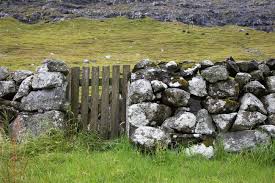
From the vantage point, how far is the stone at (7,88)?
1181 centimetres

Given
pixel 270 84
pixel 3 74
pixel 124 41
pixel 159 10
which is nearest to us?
pixel 270 84

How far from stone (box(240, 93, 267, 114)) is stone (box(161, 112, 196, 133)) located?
1.18m

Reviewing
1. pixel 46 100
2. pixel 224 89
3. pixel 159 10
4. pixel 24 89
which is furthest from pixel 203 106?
pixel 159 10

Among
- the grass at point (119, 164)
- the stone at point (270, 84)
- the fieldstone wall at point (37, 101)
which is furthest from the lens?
the fieldstone wall at point (37, 101)

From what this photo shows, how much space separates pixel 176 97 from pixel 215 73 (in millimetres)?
1088

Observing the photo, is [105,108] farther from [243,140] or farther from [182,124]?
[243,140]

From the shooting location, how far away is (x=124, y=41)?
8925cm

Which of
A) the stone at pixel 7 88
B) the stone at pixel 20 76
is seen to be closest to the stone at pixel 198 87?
the stone at pixel 20 76

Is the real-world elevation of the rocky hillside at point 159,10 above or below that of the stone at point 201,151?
below

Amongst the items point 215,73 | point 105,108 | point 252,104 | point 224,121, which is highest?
point 215,73

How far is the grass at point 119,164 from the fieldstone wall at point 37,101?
827 millimetres

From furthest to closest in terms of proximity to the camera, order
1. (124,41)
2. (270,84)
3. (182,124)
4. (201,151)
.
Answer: (124,41) < (270,84) < (182,124) < (201,151)

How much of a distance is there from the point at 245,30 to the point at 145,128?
99889 millimetres

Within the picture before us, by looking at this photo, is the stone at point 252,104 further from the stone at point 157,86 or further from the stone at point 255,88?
the stone at point 157,86
